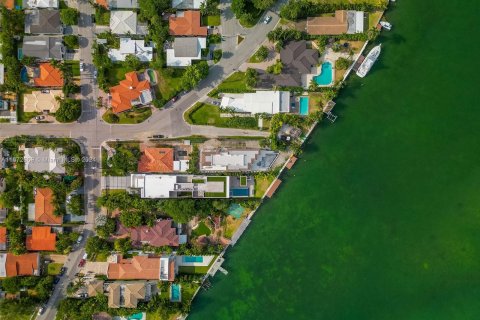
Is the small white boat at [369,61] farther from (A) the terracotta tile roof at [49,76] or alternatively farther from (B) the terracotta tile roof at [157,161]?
(A) the terracotta tile roof at [49,76]

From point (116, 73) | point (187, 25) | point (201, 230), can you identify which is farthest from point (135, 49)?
point (201, 230)

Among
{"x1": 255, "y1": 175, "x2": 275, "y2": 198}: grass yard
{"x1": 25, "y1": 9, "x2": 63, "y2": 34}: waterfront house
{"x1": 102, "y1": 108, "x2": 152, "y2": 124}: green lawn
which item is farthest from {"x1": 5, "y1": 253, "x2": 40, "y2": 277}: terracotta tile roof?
{"x1": 255, "y1": 175, "x2": 275, "y2": 198}: grass yard

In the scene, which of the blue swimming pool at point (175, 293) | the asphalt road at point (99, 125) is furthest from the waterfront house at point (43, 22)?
the blue swimming pool at point (175, 293)

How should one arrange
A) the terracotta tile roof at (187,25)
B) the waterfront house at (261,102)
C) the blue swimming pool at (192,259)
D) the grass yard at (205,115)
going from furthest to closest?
the blue swimming pool at (192,259), the grass yard at (205,115), the waterfront house at (261,102), the terracotta tile roof at (187,25)

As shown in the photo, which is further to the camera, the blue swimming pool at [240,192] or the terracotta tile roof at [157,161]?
the blue swimming pool at [240,192]

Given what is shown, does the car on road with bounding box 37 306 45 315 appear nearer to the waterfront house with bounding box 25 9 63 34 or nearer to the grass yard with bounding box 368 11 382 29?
the waterfront house with bounding box 25 9 63 34

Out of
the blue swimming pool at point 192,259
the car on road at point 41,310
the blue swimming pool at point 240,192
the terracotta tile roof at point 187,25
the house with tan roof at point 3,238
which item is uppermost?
the terracotta tile roof at point 187,25

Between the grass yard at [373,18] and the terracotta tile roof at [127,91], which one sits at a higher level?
the grass yard at [373,18]
